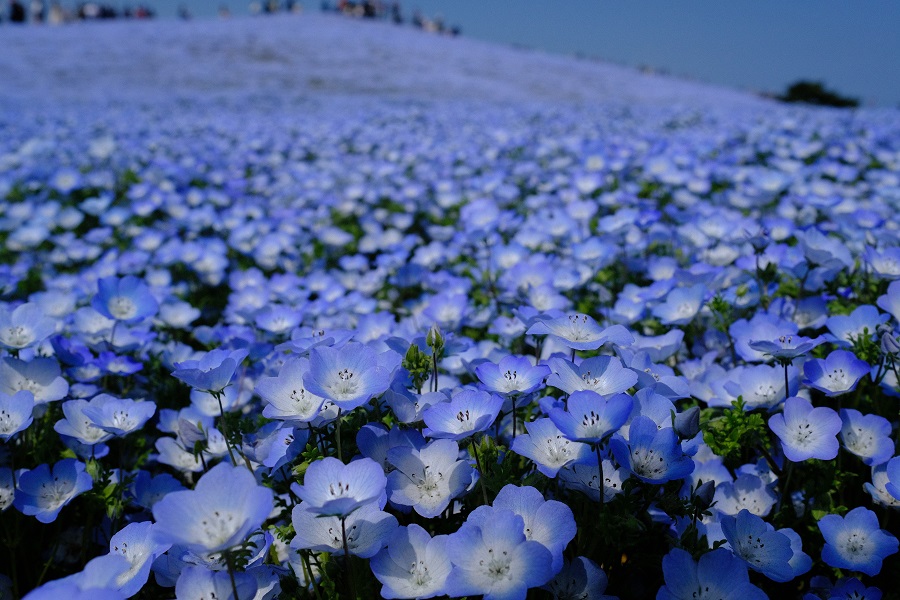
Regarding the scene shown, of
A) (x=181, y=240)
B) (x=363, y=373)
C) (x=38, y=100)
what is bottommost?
(x=38, y=100)

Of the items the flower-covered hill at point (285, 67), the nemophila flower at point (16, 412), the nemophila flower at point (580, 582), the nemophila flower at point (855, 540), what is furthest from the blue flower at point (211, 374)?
the flower-covered hill at point (285, 67)

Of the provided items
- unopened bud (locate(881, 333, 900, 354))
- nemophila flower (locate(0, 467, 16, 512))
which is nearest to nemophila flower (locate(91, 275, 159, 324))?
nemophila flower (locate(0, 467, 16, 512))

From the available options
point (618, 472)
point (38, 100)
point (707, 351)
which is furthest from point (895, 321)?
point (38, 100)

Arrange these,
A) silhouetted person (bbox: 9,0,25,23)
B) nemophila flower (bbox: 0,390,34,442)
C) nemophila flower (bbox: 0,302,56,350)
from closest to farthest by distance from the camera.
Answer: nemophila flower (bbox: 0,390,34,442) → nemophila flower (bbox: 0,302,56,350) → silhouetted person (bbox: 9,0,25,23)

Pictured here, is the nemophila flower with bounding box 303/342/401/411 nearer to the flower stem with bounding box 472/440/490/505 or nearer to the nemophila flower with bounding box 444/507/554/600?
the flower stem with bounding box 472/440/490/505

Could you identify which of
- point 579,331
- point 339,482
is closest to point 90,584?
point 339,482

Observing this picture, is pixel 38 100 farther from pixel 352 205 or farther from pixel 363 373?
pixel 363 373
